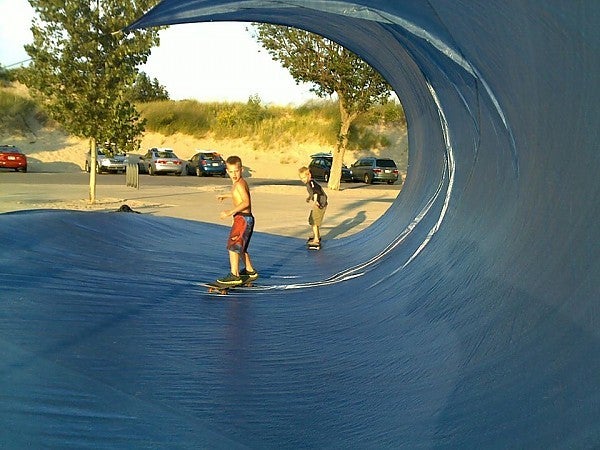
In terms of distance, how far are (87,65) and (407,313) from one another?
13.6 metres

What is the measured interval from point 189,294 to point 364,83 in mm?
20997

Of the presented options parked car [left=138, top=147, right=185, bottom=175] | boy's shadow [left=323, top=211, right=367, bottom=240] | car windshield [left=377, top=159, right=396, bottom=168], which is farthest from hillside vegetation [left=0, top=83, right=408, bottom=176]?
boy's shadow [left=323, top=211, right=367, bottom=240]

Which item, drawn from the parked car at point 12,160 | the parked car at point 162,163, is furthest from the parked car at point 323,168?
the parked car at point 12,160

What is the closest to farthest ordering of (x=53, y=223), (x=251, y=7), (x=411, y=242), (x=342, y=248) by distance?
1. (x=251, y=7)
2. (x=411, y=242)
3. (x=53, y=223)
4. (x=342, y=248)

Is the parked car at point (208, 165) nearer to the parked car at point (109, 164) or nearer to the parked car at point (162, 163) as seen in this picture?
the parked car at point (162, 163)

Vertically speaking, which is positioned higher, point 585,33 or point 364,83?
point 364,83

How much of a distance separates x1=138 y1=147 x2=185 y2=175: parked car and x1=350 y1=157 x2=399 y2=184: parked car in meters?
9.61

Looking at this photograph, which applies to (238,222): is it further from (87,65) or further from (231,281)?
(87,65)

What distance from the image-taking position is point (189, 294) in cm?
696

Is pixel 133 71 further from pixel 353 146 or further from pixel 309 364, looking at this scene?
pixel 353 146

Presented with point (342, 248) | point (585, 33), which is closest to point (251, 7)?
point (585, 33)

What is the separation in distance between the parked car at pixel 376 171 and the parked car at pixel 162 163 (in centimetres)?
961

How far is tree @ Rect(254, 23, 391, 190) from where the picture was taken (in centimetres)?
2634

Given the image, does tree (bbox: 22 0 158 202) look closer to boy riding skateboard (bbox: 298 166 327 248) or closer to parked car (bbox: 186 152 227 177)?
boy riding skateboard (bbox: 298 166 327 248)
